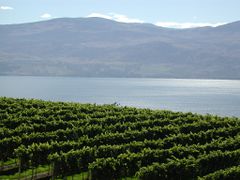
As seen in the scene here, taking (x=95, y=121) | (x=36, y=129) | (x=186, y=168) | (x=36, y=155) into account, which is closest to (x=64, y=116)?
(x=95, y=121)

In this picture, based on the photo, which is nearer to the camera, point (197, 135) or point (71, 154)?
point (71, 154)

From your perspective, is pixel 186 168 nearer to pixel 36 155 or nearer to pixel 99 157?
pixel 99 157

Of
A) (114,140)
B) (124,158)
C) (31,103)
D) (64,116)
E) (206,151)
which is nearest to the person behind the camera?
(124,158)

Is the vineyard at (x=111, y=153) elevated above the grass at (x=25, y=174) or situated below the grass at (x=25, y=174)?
above

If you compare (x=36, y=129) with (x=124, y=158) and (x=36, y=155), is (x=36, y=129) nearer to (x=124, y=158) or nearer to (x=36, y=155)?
(x=36, y=155)

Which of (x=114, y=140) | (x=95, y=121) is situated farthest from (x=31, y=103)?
(x=114, y=140)

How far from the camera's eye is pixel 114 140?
34.3m

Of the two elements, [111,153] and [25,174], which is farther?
[25,174]

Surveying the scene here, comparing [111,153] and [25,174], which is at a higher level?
[111,153]

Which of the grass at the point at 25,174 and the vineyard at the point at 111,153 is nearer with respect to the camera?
the vineyard at the point at 111,153

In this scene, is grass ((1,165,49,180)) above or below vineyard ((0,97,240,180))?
below

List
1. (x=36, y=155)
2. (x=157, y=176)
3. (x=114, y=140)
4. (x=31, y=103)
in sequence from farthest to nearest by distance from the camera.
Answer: (x=31, y=103) → (x=114, y=140) → (x=36, y=155) → (x=157, y=176)

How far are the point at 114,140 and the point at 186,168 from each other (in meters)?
9.44

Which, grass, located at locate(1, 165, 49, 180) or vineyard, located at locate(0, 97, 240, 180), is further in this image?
grass, located at locate(1, 165, 49, 180)
